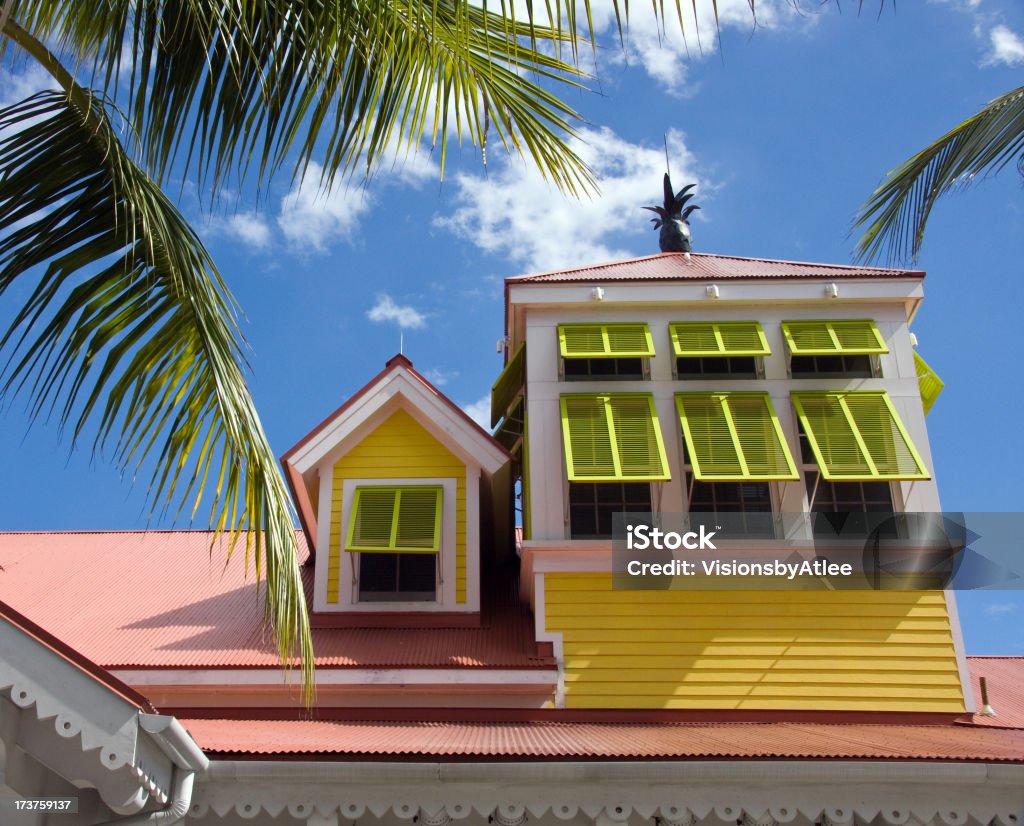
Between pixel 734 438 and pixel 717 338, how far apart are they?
1533 millimetres

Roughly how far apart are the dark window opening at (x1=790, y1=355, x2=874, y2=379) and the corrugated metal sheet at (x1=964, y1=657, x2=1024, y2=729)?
163 inches

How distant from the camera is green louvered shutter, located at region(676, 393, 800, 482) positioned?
11.2 m

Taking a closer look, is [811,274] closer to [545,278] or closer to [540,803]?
[545,278]

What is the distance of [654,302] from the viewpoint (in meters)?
12.7

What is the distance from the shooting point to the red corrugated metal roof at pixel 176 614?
10.3 metres

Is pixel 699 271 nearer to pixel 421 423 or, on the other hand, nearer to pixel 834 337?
pixel 834 337

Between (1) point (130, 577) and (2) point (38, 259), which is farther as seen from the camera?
(1) point (130, 577)

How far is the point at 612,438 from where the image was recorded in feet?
37.8

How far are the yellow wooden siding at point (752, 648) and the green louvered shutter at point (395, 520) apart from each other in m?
1.65

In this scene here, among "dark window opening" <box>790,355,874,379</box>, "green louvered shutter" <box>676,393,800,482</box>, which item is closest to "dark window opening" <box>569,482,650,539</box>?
"green louvered shutter" <box>676,393,800,482</box>

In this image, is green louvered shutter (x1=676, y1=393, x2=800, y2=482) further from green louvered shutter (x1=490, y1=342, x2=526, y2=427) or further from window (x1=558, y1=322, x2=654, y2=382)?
green louvered shutter (x1=490, y1=342, x2=526, y2=427)

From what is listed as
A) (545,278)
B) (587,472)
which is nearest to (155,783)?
(587,472)

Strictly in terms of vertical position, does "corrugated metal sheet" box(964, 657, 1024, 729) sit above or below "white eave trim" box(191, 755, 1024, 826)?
above

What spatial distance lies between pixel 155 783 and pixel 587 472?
21.3 ft
